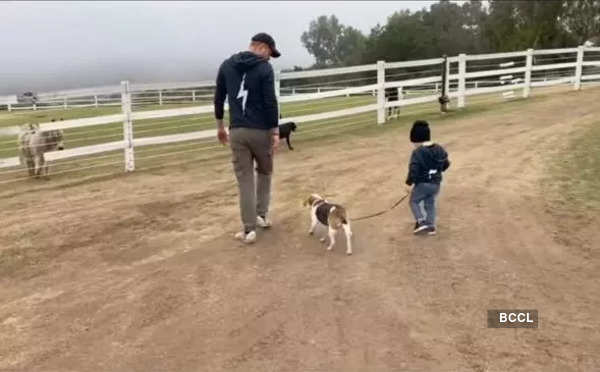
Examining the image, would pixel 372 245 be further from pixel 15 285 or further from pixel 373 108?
pixel 373 108

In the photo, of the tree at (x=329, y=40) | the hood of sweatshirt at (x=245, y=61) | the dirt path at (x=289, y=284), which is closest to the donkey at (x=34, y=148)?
the dirt path at (x=289, y=284)

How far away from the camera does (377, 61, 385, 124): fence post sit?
13.8 metres

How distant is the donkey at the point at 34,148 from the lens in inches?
364

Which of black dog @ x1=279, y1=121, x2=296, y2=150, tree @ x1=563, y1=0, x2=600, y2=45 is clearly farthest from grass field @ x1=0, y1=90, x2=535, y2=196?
tree @ x1=563, y1=0, x2=600, y2=45

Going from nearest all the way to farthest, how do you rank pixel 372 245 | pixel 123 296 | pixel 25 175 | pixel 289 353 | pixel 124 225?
pixel 289 353 → pixel 123 296 → pixel 372 245 → pixel 124 225 → pixel 25 175

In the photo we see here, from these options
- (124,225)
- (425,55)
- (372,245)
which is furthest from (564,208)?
(425,55)

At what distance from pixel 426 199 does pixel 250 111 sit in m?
1.87

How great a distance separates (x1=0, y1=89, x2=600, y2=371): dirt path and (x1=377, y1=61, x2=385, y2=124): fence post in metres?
6.25

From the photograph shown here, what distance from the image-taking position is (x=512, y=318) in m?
4.14

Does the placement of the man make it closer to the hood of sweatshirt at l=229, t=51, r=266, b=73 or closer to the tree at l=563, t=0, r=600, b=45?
the hood of sweatshirt at l=229, t=51, r=266, b=73

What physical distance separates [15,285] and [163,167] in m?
5.02

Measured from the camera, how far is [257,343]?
386cm

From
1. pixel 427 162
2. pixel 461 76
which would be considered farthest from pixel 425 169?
pixel 461 76

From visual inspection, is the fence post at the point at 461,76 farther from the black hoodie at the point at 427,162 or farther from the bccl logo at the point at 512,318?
the bccl logo at the point at 512,318
